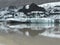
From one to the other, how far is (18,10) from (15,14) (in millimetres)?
277

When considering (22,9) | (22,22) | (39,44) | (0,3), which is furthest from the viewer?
(0,3)

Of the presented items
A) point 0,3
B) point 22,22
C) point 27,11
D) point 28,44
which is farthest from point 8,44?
point 0,3

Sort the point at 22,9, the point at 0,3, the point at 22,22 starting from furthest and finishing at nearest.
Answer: the point at 0,3 < the point at 22,9 < the point at 22,22

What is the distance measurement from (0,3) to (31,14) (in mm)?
1571

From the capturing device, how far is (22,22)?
5996 millimetres

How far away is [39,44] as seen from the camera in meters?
2.72

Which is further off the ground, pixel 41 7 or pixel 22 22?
pixel 41 7

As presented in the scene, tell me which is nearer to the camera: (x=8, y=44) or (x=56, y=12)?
(x=8, y=44)

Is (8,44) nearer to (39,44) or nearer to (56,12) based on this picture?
(39,44)

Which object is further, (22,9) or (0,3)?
(0,3)

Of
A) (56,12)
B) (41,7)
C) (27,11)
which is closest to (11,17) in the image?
(27,11)

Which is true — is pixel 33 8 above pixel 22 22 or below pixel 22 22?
above

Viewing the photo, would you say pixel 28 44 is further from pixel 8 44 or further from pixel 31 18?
pixel 31 18

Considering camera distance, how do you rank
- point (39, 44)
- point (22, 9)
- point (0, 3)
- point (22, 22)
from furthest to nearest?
point (0, 3)
point (22, 9)
point (22, 22)
point (39, 44)
